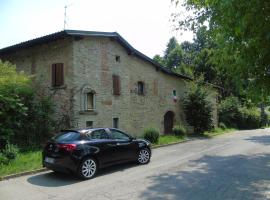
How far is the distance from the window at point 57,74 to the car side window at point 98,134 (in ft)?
25.0

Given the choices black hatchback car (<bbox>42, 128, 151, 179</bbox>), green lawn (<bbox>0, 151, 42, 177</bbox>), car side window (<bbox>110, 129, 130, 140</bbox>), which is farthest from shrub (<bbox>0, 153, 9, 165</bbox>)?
car side window (<bbox>110, 129, 130, 140</bbox>)

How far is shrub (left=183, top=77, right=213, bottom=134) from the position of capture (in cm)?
2536

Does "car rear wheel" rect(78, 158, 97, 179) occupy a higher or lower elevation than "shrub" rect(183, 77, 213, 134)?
lower

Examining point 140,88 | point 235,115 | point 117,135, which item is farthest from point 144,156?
point 235,115

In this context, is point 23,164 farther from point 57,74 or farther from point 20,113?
point 57,74

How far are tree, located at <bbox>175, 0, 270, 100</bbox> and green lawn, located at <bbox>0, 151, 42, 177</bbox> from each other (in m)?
7.30

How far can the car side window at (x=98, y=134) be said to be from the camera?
984 centimetres

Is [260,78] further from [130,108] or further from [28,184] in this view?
[130,108]

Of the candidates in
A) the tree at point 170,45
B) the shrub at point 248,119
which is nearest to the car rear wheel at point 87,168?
the shrub at point 248,119

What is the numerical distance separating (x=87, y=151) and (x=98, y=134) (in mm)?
1008

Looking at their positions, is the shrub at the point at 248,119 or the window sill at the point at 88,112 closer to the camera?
the window sill at the point at 88,112

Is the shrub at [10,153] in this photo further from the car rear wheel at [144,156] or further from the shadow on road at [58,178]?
the car rear wheel at [144,156]

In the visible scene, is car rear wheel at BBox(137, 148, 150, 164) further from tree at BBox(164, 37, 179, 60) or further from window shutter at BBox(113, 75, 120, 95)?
tree at BBox(164, 37, 179, 60)

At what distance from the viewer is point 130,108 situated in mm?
20438
